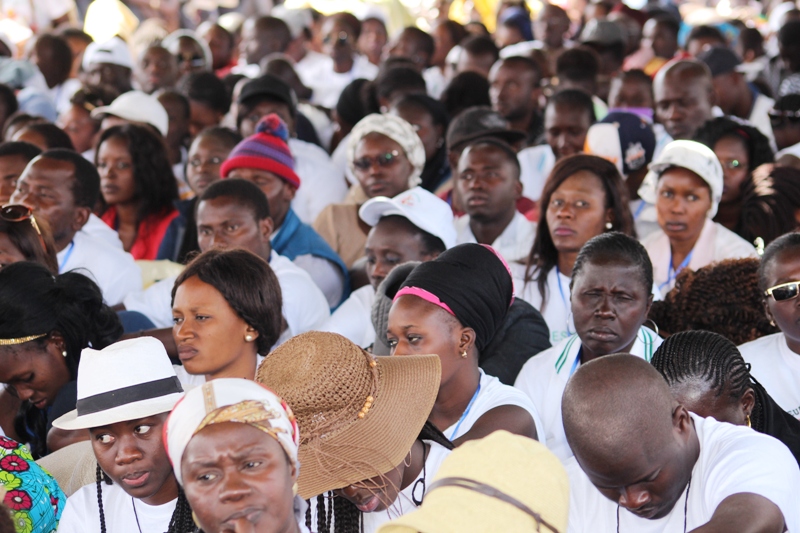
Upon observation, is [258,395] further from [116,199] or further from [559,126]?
[559,126]

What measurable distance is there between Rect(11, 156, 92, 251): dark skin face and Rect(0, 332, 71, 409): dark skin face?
1.42 metres

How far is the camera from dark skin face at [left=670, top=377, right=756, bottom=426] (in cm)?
287

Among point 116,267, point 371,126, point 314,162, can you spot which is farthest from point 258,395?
point 314,162

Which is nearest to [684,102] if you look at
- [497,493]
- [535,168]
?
[535,168]

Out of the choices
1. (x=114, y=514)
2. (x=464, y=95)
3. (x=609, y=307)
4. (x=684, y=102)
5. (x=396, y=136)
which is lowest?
(x=114, y=514)

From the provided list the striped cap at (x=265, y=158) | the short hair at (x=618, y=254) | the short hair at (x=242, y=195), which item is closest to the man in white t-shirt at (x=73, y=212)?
the short hair at (x=242, y=195)

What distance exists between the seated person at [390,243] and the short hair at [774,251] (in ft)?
4.57

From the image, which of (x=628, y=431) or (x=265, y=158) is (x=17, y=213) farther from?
(x=628, y=431)

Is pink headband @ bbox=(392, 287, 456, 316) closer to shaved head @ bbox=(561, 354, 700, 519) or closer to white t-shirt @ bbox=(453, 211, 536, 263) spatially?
shaved head @ bbox=(561, 354, 700, 519)

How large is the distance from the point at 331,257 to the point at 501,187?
0.95 metres

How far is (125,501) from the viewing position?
283cm

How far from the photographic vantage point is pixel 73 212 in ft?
16.5

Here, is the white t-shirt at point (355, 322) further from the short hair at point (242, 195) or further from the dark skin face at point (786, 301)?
the dark skin face at point (786, 301)

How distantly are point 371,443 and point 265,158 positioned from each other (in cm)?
309
